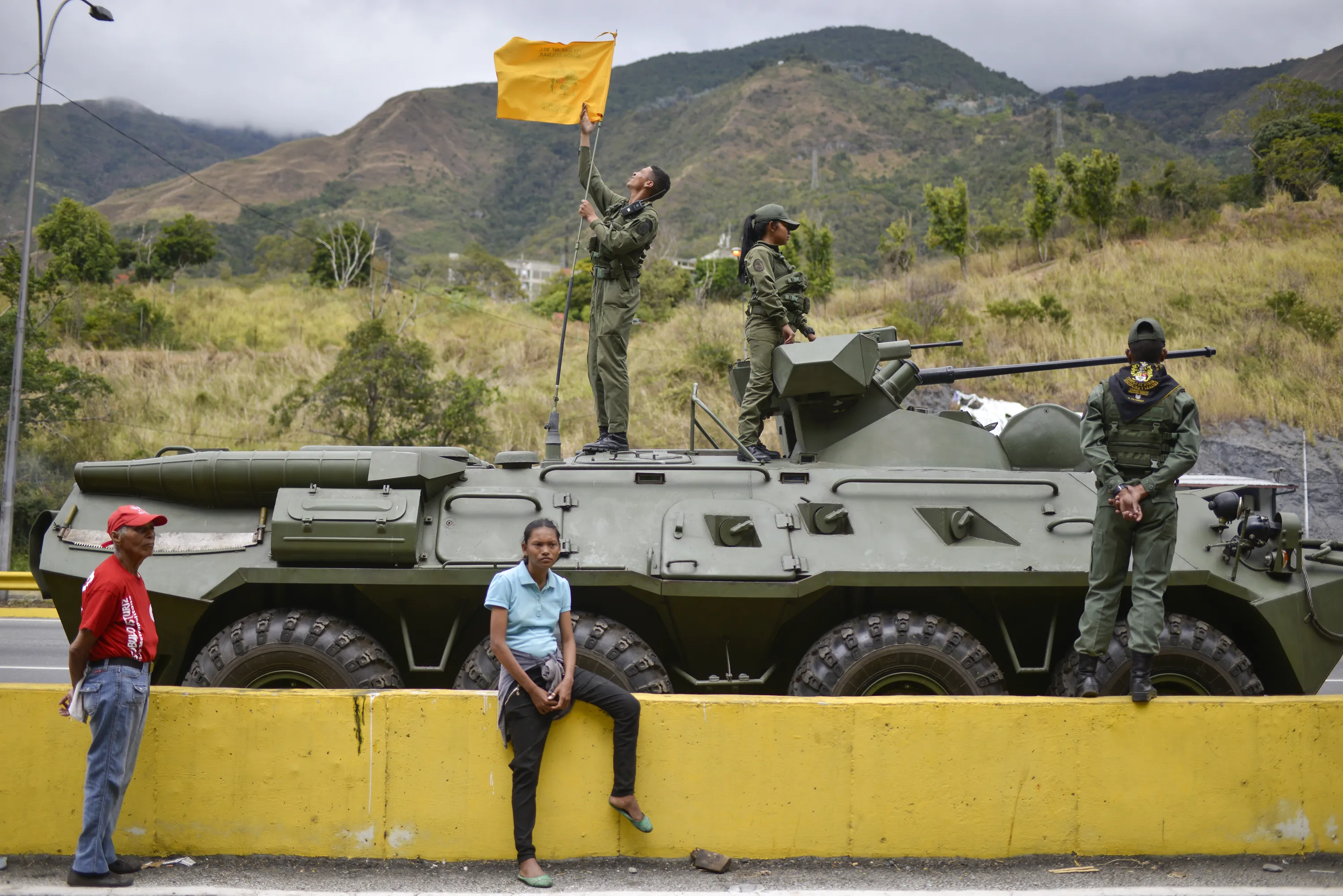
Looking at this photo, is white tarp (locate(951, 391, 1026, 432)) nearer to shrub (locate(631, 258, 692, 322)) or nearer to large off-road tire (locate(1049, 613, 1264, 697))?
large off-road tire (locate(1049, 613, 1264, 697))

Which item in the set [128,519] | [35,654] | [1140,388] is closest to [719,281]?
[35,654]

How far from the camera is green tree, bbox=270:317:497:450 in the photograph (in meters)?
19.3

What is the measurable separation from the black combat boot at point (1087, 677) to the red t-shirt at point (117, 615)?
4301mm

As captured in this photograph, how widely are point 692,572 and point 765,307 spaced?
2.33 metres

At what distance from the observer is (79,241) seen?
108 feet

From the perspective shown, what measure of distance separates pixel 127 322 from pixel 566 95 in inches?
884

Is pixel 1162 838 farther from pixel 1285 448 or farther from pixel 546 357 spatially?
pixel 546 357

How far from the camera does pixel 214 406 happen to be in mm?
23094

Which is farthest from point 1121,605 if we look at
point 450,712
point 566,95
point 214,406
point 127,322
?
point 127,322

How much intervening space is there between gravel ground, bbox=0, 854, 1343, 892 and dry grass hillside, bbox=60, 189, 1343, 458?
48.6 feet

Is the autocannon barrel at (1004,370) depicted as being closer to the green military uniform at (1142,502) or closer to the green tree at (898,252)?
the green military uniform at (1142,502)

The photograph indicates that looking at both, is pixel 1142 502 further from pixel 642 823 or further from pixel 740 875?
pixel 642 823

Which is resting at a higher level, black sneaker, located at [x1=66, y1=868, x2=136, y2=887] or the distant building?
the distant building

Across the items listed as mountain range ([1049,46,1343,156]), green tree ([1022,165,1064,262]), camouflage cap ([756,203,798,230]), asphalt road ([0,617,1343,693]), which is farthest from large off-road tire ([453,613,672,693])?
mountain range ([1049,46,1343,156])
